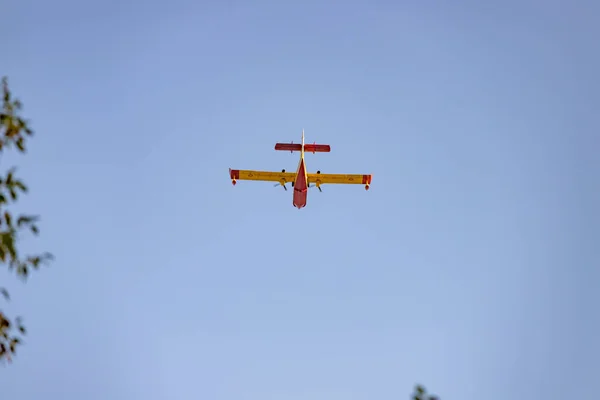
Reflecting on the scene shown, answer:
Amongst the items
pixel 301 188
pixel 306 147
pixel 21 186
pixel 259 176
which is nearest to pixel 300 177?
pixel 301 188

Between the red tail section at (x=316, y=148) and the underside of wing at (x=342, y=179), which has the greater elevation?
the red tail section at (x=316, y=148)

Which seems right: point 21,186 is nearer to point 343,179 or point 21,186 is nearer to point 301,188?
point 301,188

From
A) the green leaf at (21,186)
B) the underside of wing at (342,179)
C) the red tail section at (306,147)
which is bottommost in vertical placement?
the green leaf at (21,186)

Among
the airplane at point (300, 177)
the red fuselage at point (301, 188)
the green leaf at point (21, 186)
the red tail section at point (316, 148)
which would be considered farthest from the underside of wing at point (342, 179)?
the green leaf at point (21, 186)

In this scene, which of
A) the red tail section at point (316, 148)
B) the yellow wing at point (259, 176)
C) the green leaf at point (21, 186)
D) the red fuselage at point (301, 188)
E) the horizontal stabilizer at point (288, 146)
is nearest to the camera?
the green leaf at point (21, 186)

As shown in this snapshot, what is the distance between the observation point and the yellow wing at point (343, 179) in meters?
54.3

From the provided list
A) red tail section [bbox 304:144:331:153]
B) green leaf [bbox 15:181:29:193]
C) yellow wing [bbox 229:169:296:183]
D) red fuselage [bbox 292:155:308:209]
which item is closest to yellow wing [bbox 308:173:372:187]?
yellow wing [bbox 229:169:296:183]

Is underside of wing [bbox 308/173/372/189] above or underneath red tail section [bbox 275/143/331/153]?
underneath

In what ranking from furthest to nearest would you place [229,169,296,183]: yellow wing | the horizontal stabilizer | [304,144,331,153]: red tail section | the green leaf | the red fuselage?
[229,169,296,183]: yellow wing, [304,144,331,153]: red tail section, the horizontal stabilizer, the red fuselage, the green leaf

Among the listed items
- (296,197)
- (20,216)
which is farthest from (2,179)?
(296,197)

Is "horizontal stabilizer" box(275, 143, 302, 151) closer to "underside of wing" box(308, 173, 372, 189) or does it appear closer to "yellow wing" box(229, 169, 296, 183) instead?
"yellow wing" box(229, 169, 296, 183)

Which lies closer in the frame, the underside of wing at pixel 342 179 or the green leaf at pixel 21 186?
the green leaf at pixel 21 186

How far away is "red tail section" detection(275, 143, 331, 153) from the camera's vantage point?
51.3 m

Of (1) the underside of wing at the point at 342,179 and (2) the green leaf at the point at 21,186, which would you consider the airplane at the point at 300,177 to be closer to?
(1) the underside of wing at the point at 342,179
